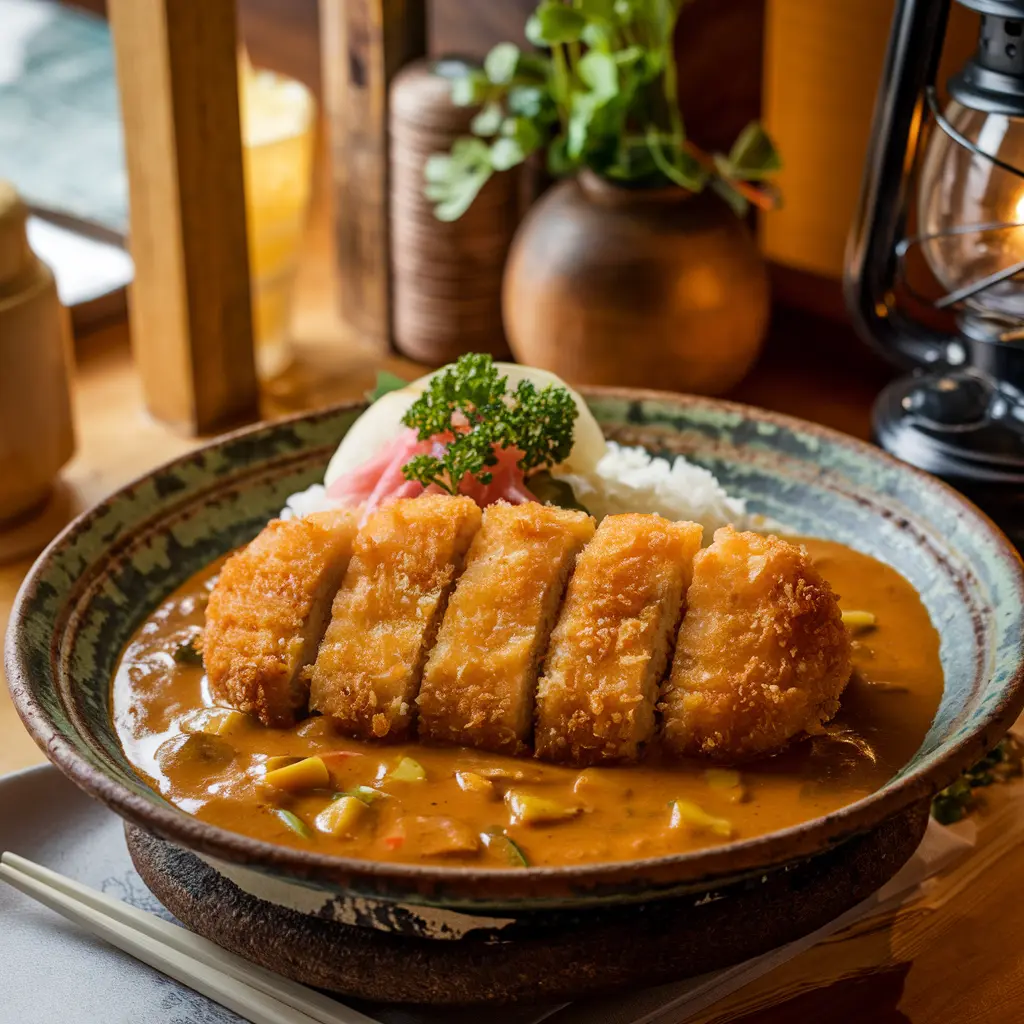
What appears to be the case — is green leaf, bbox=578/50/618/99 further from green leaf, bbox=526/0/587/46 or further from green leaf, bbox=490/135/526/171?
green leaf, bbox=490/135/526/171

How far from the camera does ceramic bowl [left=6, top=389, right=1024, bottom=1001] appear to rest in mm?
1333

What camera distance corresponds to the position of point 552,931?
56.9 inches

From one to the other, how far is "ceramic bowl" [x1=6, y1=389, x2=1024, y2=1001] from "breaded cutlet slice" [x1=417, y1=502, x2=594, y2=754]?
0.26m

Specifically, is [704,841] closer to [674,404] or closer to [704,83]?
[674,404]

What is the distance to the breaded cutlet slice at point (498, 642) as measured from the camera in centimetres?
161

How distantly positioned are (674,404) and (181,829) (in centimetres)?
123

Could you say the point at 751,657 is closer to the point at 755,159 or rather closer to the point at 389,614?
the point at 389,614

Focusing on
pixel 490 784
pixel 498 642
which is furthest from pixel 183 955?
pixel 498 642

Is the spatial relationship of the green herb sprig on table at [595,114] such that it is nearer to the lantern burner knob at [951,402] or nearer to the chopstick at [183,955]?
the lantern burner knob at [951,402]

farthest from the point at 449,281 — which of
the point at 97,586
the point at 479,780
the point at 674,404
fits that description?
the point at 479,780

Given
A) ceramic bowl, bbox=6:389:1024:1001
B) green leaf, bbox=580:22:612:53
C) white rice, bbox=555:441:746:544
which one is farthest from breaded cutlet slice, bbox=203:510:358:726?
green leaf, bbox=580:22:612:53

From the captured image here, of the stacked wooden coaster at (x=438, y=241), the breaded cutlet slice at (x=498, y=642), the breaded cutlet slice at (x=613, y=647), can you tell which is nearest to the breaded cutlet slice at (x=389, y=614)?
the breaded cutlet slice at (x=498, y=642)

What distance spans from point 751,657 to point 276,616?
58 centimetres

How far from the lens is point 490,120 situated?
281 centimetres
